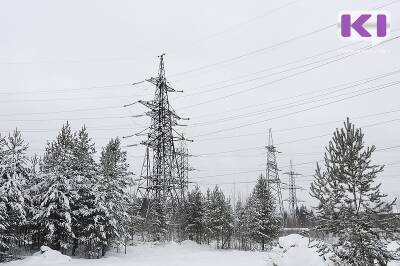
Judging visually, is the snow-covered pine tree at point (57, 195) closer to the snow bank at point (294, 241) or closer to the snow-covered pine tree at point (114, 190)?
the snow-covered pine tree at point (114, 190)

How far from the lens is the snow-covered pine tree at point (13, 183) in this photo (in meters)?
31.2

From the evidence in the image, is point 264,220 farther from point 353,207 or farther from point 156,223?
point 353,207

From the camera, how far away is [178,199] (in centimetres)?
4322

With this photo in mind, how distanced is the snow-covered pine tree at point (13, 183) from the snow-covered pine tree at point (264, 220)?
33637 millimetres

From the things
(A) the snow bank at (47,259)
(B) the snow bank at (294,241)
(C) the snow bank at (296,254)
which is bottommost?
(A) the snow bank at (47,259)

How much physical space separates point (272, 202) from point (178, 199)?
21162mm

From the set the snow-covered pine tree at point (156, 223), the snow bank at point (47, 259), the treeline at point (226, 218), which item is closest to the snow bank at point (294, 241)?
the snow bank at point (47, 259)

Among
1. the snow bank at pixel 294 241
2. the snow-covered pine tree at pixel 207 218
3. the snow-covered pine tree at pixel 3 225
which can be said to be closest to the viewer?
the snow bank at pixel 294 241

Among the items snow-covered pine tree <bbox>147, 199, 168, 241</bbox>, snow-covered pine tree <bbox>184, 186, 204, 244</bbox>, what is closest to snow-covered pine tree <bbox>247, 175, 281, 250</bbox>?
snow-covered pine tree <bbox>184, 186, 204, 244</bbox>

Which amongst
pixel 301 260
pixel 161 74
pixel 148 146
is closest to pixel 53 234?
pixel 148 146

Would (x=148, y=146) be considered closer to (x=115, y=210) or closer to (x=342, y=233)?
(x=115, y=210)

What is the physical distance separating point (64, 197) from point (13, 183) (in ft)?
14.3

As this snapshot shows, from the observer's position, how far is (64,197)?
113ft

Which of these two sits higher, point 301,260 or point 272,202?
point 272,202
